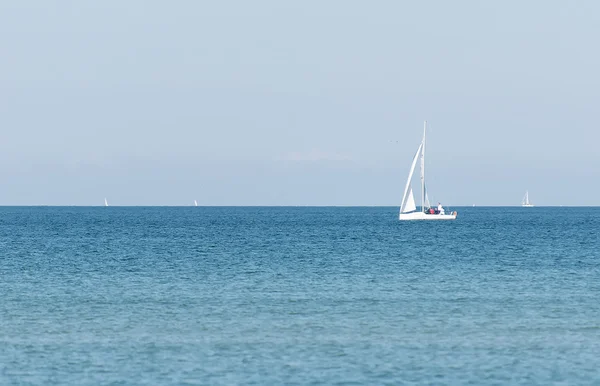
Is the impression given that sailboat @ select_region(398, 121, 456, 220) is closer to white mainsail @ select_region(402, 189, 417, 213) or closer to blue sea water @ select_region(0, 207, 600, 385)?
white mainsail @ select_region(402, 189, 417, 213)

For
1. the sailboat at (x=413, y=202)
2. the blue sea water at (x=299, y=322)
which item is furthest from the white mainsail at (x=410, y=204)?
the blue sea water at (x=299, y=322)

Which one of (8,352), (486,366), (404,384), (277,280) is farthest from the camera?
(277,280)

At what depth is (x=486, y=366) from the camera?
3148 centimetres

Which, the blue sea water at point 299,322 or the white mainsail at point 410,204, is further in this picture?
the white mainsail at point 410,204

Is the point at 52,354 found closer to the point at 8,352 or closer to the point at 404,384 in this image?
the point at 8,352

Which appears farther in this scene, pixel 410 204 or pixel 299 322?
pixel 410 204

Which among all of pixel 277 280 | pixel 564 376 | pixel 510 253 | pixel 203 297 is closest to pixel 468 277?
pixel 277 280

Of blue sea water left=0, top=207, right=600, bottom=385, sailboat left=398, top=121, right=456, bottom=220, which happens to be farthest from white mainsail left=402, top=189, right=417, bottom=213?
blue sea water left=0, top=207, right=600, bottom=385

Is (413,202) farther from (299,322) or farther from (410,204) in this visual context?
(299,322)

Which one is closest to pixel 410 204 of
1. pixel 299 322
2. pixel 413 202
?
pixel 413 202

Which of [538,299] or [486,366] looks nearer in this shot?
[486,366]

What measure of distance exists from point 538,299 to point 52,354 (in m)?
26.2

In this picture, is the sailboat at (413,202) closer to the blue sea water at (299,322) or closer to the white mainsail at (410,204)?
the white mainsail at (410,204)

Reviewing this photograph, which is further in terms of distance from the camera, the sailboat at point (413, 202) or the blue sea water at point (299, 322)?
the sailboat at point (413, 202)
